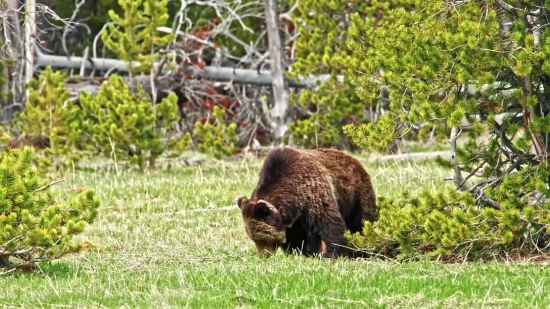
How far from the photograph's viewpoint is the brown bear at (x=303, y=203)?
8750 mm

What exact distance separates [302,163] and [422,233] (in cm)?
133

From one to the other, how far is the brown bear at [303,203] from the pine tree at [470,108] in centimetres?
39

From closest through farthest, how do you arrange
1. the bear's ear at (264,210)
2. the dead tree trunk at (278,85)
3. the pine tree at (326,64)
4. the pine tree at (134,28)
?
the bear's ear at (264,210) < the pine tree at (134,28) < the pine tree at (326,64) < the dead tree trunk at (278,85)

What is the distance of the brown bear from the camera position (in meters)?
8.75

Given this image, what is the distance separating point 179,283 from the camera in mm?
7320

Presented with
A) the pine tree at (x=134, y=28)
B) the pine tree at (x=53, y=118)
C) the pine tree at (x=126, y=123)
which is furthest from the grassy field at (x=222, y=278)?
the pine tree at (x=134, y=28)

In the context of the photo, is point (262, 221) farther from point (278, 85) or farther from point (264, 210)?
point (278, 85)

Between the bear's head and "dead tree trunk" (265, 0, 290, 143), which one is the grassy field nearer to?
the bear's head

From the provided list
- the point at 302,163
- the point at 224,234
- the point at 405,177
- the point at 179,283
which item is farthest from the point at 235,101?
the point at 179,283

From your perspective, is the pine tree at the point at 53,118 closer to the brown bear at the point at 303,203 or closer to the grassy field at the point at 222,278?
the grassy field at the point at 222,278

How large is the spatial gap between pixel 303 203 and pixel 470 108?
1846 millimetres

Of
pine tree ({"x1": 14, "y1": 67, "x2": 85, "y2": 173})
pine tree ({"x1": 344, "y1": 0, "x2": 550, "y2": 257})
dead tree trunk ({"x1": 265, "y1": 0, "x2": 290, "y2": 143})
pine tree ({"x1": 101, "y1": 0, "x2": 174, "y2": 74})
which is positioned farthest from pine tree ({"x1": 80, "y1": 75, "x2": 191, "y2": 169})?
pine tree ({"x1": 344, "y1": 0, "x2": 550, "y2": 257})

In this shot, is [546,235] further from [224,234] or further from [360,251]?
[224,234]

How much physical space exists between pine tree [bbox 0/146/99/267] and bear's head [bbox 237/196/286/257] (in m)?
1.38
